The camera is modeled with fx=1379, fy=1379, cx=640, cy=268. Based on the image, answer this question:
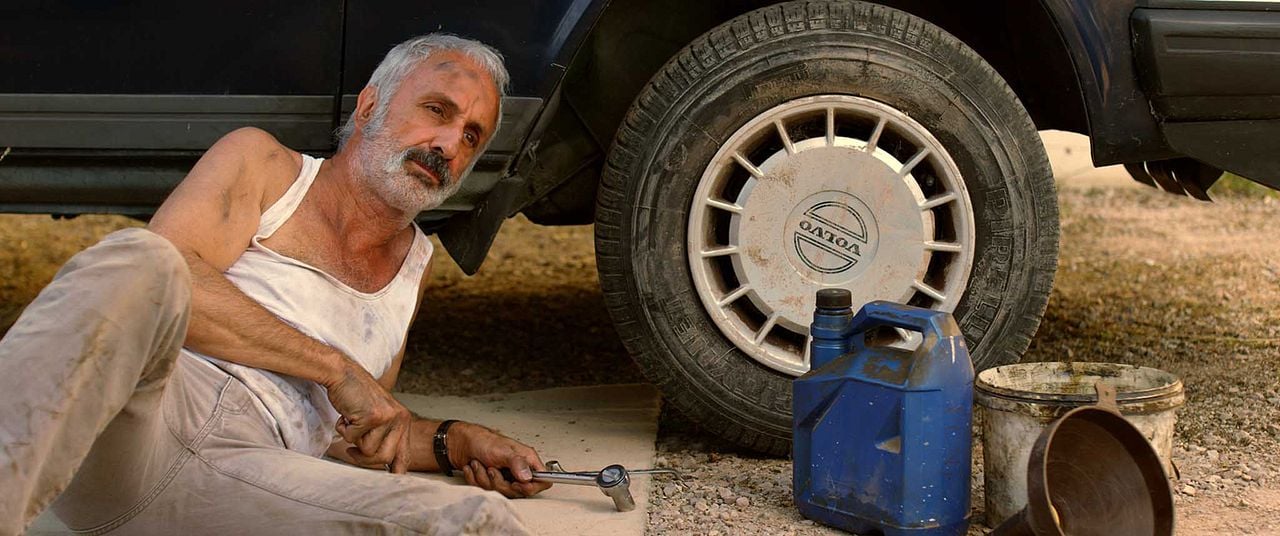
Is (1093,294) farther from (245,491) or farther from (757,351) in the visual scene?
(245,491)

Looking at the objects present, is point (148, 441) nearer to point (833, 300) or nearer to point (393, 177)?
point (393, 177)

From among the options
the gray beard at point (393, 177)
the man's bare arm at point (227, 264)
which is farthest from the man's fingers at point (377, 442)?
the gray beard at point (393, 177)

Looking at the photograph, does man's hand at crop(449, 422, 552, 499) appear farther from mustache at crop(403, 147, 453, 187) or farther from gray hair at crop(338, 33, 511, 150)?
gray hair at crop(338, 33, 511, 150)

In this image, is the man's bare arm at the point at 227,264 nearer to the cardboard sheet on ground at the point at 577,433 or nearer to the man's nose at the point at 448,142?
the man's nose at the point at 448,142

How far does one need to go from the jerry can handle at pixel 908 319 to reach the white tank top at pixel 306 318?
101 centimetres

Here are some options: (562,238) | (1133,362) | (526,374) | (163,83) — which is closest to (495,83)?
(163,83)

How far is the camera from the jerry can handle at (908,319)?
8.91 ft

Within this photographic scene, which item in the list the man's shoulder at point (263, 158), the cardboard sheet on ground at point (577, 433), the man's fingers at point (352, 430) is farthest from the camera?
the cardboard sheet on ground at point (577, 433)

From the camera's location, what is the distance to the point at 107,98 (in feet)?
10.3

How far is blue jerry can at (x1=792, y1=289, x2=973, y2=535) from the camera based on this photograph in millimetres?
2709

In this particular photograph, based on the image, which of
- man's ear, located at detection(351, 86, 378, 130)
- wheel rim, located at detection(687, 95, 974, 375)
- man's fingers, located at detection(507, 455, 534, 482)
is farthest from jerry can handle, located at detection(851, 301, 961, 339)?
man's ear, located at detection(351, 86, 378, 130)

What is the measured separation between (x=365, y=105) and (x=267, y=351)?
2.27ft

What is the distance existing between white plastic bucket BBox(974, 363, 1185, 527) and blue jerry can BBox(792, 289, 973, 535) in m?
0.09

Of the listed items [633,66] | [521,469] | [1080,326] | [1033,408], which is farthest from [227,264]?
[1080,326]
